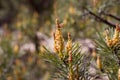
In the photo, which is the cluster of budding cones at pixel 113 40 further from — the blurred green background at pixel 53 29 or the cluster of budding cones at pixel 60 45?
the blurred green background at pixel 53 29

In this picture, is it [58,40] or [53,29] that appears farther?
[53,29]

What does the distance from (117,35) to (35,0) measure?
5.30m

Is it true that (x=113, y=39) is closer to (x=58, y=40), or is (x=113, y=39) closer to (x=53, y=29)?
(x=58, y=40)

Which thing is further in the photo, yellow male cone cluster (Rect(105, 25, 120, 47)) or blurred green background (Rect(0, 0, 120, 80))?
blurred green background (Rect(0, 0, 120, 80))

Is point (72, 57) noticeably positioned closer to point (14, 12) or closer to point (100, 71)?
point (100, 71)

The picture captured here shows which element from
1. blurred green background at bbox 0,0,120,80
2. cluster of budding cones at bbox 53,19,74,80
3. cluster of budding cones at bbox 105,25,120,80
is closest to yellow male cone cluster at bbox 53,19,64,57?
cluster of budding cones at bbox 53,19,74,80

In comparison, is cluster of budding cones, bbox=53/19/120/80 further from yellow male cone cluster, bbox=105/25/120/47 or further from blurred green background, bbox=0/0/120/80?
blurred green background, bbox=0/0/120/80

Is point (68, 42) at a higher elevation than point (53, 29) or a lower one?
lower

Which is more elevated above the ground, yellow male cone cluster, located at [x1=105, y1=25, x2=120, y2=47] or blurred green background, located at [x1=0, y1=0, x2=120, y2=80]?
blurred green background, located at [x1=0, y1=0, x2=120, y2=80]

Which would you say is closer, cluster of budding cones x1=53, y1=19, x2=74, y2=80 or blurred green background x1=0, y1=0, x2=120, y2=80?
cluster of budding cones x1=53, y1=19, x2=74, y2=80

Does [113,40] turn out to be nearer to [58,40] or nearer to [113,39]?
[113,39]

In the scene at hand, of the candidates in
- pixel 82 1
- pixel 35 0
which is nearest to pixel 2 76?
pixel 82 1

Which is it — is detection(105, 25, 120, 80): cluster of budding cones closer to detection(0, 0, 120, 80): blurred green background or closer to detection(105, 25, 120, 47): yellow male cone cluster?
detection(105, 25, 120, 47): yellow male cone cluster

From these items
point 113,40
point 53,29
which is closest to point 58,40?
point 113,40
